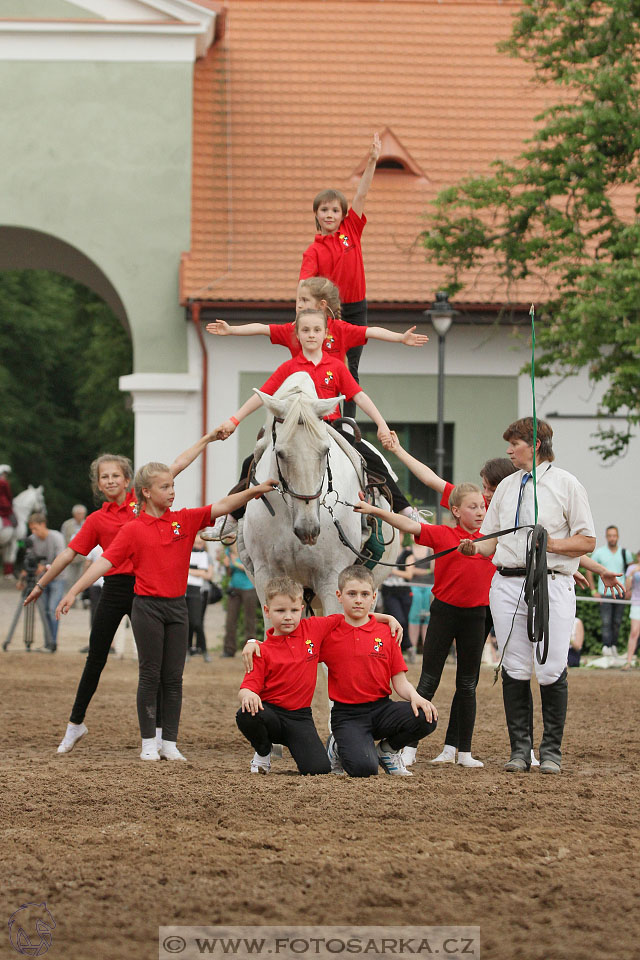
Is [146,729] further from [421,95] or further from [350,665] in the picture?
[421,95]

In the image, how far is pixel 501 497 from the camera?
7840 mm

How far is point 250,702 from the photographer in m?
7.11

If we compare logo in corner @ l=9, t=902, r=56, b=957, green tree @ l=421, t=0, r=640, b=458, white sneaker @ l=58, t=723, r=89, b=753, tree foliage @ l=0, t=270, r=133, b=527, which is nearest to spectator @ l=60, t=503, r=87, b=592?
green tree @ l=421, t=0, r=640, b=458

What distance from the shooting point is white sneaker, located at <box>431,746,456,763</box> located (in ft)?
27.4

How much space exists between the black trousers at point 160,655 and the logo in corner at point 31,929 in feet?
12.3

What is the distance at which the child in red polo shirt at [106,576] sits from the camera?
8656 millimetres

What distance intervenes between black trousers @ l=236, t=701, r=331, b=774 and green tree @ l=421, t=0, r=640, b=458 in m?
10.9

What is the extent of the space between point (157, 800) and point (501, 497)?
2.74 meters

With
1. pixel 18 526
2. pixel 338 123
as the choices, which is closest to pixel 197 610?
pixel 338 123

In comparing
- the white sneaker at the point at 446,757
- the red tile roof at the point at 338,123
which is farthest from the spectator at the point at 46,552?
the white sneaker at the point at 446,757

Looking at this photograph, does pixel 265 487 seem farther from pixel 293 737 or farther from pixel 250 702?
pixel 293 737

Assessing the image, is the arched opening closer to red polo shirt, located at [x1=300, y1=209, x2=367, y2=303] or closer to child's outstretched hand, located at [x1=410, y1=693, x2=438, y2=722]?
red polo shirt, located at [x1=300, y1=209, x2=367, y2=303]

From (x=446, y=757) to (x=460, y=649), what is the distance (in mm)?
696

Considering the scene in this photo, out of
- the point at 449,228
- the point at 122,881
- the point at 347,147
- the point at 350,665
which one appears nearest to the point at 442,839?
the point at 122,881
